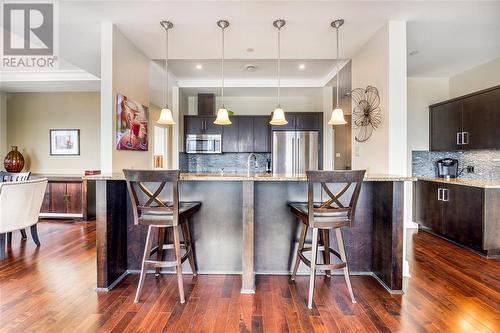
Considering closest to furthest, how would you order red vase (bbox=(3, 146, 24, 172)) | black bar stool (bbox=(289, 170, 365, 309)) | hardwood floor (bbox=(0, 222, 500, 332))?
hardwood floor (bbox=(0, 222, 500, 332)) → black bar stool (bbox=(289, 170, 365, 309)) → red vase (bbox=(3, 146, 24, 172))

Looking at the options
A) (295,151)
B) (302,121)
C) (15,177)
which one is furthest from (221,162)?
(15,177)

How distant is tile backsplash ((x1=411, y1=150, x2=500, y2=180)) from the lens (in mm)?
3879

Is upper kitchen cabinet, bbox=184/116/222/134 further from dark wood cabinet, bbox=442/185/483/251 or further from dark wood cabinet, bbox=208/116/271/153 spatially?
dark wood cabinet, bbox=442/185/483/251

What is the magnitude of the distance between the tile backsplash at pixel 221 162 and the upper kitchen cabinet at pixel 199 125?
1.95ft

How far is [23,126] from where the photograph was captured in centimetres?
562

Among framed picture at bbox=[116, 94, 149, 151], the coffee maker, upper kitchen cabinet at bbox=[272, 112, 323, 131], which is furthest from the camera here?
upper kitchen cabinet at bbox=[272, 112, 323, 131]

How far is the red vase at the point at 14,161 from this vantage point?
504cm

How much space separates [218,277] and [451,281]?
7.01 feet

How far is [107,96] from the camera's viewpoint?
2.91m

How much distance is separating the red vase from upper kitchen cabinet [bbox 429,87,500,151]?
24.1ft

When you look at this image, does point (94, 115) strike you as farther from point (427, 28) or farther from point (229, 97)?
point (427, 28)

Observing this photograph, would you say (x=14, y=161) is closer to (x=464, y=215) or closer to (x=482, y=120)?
(x=464, y=215)

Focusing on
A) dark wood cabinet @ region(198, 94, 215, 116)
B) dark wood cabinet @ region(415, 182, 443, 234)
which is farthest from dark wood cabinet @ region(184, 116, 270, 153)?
dark wood cabinet @ region(415, 182, 443, 234)

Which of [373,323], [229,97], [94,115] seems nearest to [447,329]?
[373,323]
